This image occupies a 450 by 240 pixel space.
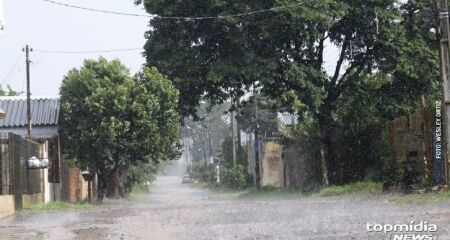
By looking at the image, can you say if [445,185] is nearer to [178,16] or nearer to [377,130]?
[377,130]

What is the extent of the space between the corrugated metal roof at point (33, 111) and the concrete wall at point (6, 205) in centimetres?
1651

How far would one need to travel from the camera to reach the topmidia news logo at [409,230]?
9362 millimetres

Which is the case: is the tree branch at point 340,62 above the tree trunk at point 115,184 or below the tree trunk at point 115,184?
above

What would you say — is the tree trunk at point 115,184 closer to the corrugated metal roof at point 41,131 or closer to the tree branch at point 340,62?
the corrugated metal roof at point 41,131

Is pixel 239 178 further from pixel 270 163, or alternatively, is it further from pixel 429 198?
pixel 429 198

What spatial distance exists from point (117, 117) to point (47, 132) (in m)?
4.98

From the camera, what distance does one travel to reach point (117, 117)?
3234cm

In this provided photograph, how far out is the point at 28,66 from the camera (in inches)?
1463

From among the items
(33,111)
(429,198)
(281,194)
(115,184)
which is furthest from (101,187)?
(429,198)

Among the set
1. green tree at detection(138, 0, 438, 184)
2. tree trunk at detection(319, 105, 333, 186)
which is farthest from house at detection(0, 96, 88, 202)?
tree trunk at detection(319, 105, 333, 186)

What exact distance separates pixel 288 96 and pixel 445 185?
10118 mm

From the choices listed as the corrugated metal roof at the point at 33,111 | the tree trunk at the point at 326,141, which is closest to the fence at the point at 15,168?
the tree trunk at the point at 326,141

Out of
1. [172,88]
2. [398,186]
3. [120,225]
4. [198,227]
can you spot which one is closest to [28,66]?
[172,88]

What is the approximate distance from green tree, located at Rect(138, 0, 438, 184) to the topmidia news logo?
16.8 metres
